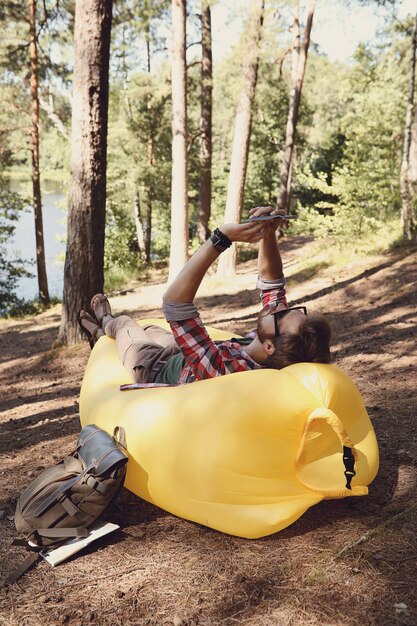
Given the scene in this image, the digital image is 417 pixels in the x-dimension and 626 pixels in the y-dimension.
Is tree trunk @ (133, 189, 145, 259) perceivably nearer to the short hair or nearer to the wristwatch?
the wristwatch

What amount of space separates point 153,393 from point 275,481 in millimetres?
893

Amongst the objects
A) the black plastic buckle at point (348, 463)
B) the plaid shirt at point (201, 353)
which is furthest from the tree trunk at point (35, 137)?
the black plastic buckle at point (348, 463)

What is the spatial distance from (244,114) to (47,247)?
18468mm

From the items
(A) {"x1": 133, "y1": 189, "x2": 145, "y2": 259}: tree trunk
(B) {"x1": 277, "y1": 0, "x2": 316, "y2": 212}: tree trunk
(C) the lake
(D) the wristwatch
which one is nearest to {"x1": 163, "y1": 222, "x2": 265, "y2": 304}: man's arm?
(D) the wristwatch

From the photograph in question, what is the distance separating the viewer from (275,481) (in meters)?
2.61

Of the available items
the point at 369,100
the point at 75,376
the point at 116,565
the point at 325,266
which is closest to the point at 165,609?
the point at 116,565

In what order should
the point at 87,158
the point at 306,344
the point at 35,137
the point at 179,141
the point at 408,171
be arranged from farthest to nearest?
the point at 35,137, the point at 179,141, the point at 408,171, the point at 87,158, the point at 306,344

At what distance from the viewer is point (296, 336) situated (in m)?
2.92

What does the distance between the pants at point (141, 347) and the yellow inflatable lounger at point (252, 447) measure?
680mm

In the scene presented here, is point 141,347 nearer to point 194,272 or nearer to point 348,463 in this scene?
point 194,272

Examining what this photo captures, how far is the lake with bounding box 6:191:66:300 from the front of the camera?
18953 mm

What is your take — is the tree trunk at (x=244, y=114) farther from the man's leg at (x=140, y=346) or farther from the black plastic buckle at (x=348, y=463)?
the black plastic buckle at (x=348, y=463)

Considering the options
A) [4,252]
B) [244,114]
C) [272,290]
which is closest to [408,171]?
[244,114]

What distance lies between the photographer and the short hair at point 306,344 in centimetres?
287
